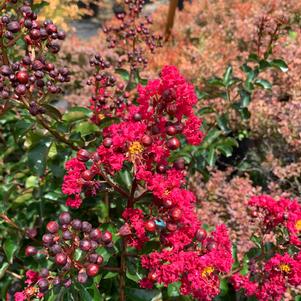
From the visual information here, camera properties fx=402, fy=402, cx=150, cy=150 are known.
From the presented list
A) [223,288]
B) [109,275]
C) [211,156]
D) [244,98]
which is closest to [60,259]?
[109,275]

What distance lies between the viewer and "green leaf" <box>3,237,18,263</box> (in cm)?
221

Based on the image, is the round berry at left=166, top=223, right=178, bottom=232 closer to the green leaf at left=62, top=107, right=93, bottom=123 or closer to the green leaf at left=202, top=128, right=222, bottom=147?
the green leaf at left=62, top=107, right=93, bottom=123

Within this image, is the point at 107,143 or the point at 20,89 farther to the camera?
the point at 20,89

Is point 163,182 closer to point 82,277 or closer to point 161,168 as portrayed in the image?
point 161,168

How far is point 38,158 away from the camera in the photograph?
2186 mm

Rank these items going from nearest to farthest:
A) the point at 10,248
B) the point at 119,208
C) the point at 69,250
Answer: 1. the point at 69,250
2. the point at 10,248
3. the point at 119,208

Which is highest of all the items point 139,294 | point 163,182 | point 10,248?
point 163,182

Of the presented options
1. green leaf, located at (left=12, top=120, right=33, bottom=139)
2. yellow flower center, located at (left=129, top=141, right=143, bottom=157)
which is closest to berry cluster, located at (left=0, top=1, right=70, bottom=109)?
green leaf, located at (left=12, top=120, right=33, bottom=139)

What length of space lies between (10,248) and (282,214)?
147 cm

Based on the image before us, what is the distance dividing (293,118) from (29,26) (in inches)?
111

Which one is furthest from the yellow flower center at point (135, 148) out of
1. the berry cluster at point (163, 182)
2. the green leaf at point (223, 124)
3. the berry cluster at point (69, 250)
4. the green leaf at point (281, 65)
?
the green leaf at point (281, 65)

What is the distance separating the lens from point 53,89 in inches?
77.9

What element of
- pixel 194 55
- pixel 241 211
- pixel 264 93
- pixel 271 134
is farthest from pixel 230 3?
pixel 241 211

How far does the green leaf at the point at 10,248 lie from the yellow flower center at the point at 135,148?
105 cm
